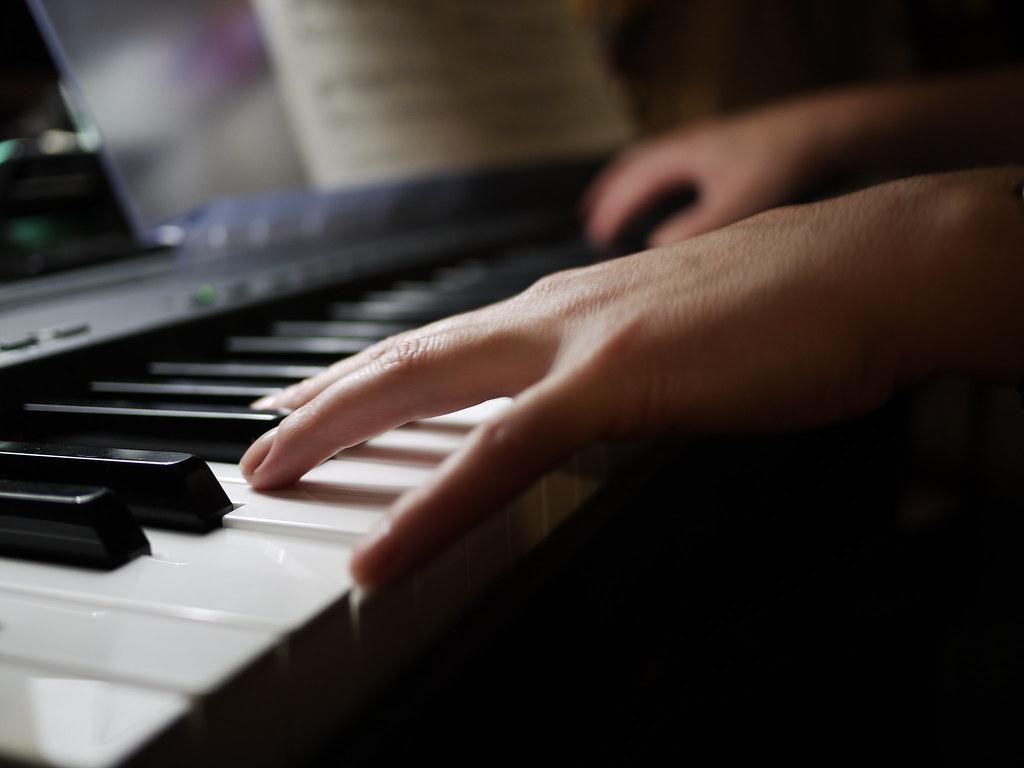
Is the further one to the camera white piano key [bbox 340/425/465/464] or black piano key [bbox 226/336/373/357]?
black piano key [bbox 226/336/373/357]

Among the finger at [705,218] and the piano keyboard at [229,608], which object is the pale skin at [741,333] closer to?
the piano keyboard at [229,608]

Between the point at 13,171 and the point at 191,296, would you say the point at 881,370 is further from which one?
the point at 13,171

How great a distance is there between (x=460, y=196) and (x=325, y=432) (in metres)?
0.96

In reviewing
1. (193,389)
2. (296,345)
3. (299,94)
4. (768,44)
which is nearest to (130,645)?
(193,389)

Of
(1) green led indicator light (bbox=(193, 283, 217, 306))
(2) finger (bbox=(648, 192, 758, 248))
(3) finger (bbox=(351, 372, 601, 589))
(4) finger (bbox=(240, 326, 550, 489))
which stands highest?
(1) green led indicator light (bbox=(193, 283, 217, 306))

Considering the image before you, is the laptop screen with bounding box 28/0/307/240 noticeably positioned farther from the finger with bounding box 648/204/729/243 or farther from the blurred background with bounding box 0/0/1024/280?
the blurred background with bounding box 0/0/1024/280

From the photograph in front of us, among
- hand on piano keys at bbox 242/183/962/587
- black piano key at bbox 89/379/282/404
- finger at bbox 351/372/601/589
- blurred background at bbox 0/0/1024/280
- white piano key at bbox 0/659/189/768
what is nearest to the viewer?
white piano key at bbox 0/659/189/768

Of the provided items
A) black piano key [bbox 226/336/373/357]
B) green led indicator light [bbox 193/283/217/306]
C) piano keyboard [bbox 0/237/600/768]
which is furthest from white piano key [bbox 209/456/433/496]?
green led indicator light [bbox 193/283/217/306]

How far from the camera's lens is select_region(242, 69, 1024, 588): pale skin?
51cm

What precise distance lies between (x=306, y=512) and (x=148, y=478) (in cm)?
9

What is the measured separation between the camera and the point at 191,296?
0.85m

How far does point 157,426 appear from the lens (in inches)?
23.3

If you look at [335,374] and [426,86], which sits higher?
[426,86]

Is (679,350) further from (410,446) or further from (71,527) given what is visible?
(71,527)
